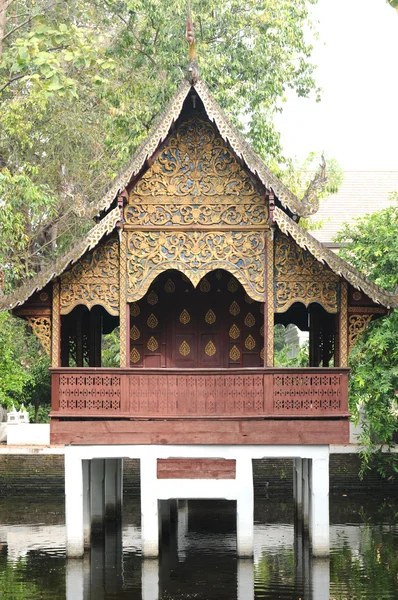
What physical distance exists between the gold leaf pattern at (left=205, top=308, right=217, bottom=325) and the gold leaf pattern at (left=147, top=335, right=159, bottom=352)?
813 millimetres

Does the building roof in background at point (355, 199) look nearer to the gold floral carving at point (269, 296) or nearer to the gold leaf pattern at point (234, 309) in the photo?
the gold leaf pattern at point (234, 309)

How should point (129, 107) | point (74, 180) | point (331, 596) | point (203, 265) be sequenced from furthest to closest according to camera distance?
point (74, 180) → point (129, 107) → point (203, 265) → point (331, 596)

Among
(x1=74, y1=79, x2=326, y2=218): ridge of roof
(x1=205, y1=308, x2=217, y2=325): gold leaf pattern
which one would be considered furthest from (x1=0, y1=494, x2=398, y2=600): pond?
(x1=74, y1=79, x2=326, y2=218): ridge of roof

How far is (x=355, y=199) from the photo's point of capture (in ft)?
109

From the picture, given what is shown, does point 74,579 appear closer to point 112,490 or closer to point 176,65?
point 112,490

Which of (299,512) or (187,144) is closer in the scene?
(187,144)

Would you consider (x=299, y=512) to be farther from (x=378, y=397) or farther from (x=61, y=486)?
(x=61, y=486)

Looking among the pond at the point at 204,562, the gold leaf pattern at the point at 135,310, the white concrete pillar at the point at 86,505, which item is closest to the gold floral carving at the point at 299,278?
the gold leaf pattern at the point at 135,310

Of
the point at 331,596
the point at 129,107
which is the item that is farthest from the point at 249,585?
the point at 129,107

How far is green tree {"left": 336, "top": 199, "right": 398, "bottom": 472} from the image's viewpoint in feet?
69.5

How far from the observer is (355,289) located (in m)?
15.2

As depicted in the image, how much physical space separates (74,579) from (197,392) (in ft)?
9.16

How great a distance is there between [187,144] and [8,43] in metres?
17.4

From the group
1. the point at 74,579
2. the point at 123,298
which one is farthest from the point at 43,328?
the point at 74,579
